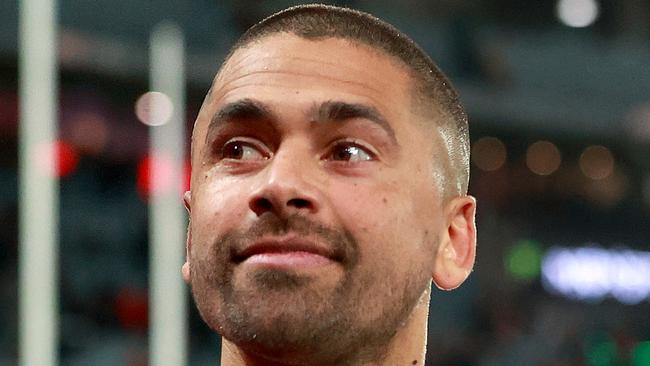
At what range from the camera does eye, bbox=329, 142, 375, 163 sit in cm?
209

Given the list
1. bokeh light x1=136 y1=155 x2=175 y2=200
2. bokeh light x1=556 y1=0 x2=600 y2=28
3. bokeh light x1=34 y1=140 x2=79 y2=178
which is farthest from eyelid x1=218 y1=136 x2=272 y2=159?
bokeh light x1=556 y1=0 x2=600 y2=28

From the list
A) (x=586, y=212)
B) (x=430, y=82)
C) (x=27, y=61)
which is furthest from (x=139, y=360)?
(x=430, y=82)

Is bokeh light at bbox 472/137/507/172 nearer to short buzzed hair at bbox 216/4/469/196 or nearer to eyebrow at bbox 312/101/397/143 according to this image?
short buzzed hair at bbox 216/4/469/196

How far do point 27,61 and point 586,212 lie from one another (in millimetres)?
8166

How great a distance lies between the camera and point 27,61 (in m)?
7.51

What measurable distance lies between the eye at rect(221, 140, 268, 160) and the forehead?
0.09m

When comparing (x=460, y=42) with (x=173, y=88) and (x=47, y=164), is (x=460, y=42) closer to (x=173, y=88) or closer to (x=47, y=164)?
(x=173, y=88)

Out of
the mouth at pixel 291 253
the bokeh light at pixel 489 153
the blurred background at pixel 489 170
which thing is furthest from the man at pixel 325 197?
the bokeh light at pixel 489 153

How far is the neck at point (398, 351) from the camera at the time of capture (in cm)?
208

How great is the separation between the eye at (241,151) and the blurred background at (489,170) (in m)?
8.22

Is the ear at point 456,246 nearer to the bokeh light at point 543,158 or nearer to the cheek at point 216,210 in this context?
the cheek at point 216,210

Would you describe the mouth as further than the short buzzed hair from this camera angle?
No

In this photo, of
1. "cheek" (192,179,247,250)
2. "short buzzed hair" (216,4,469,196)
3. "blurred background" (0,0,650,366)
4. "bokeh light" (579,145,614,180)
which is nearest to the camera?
"cheek" (192,179,247,250)

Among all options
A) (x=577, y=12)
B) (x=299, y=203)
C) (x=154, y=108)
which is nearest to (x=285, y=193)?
(x=299, y=203)
